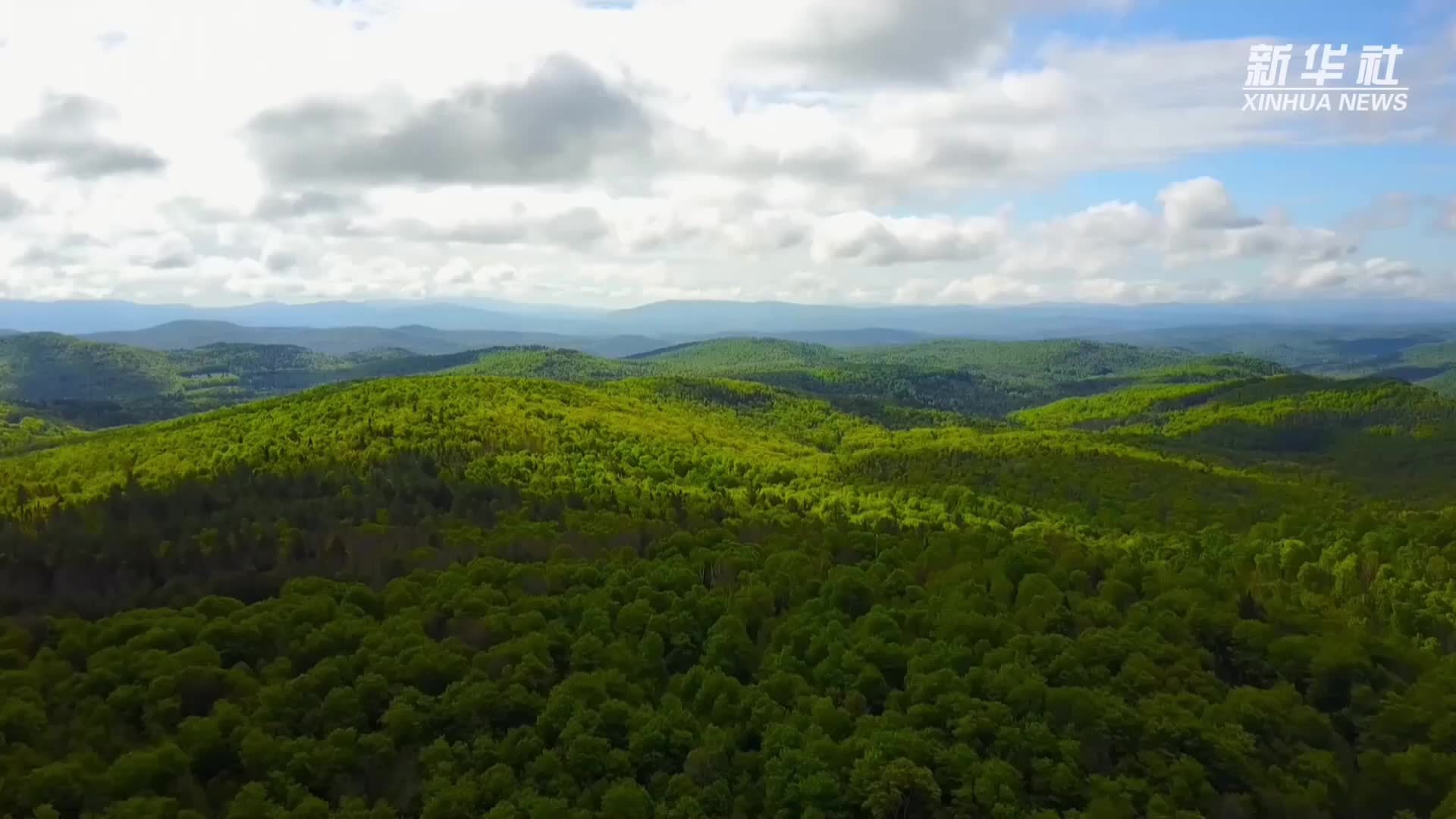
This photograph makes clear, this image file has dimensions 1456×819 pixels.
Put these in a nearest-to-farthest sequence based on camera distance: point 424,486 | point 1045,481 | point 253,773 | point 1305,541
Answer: point 253,773, point 1305,541, point 424,486, point 1045,481

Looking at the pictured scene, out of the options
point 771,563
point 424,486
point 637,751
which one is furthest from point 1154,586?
point 424,486

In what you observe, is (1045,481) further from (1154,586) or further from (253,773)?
(253,773)

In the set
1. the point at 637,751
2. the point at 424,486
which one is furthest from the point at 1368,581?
the point at 424,486

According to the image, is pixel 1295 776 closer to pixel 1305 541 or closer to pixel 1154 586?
→ pixel 1154 586

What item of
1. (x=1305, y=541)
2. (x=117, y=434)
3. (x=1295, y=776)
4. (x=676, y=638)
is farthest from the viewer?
(x=117, y=434)

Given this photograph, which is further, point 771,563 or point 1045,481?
point 1045,481

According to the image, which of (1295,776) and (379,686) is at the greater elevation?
(379,686)
